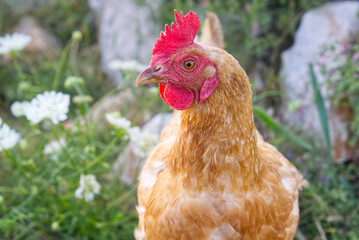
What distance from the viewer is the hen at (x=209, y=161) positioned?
1005 mm

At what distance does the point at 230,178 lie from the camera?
44.2 inches

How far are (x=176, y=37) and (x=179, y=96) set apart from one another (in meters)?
0.18

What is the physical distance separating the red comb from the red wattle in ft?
0.33

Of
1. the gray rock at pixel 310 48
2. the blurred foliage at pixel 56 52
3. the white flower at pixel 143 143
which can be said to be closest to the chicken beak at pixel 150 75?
the white flower at pixel 143 143

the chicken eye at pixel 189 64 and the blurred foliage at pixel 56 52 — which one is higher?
the blurred foliage at pixel 56 52

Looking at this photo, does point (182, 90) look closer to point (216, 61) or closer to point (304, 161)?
point (216, 61)

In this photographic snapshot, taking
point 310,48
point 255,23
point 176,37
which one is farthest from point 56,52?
point 176,37

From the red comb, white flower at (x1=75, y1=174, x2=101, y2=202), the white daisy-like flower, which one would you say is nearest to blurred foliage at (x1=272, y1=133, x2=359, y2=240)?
white flower at (x1=75, y1=174, x2=101, y2=202)

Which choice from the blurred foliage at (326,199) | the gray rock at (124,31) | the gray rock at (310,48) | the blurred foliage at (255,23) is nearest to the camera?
the blurred foliage at (326,199)

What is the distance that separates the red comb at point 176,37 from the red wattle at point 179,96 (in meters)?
0.10

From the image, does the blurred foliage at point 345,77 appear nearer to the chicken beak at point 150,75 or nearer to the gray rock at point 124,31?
the chicken beak at point 150,75

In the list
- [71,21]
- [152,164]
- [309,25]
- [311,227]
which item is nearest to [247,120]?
[152,164]

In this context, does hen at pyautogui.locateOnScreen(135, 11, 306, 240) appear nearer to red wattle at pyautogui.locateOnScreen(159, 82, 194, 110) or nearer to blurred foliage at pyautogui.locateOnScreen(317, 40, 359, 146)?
red wattle at pyautogui.locateOnScreen(159, 82, 194, 110)

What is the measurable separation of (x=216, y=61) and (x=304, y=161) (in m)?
1.55
